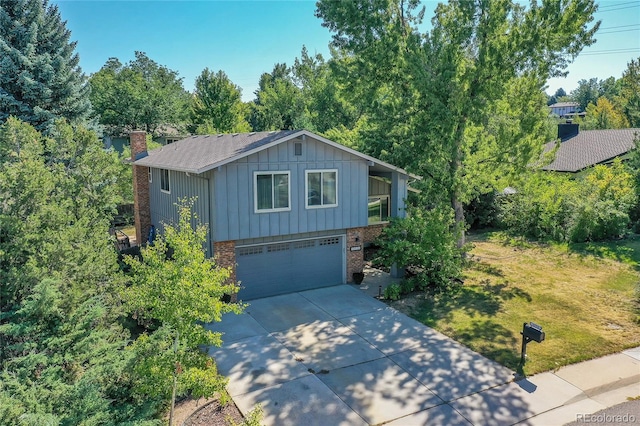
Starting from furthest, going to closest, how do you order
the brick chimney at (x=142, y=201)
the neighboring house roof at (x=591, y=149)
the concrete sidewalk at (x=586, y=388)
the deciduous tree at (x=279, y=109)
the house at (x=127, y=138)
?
the deciduous tree at (x=279, y=109) < the house at (x=127, y=138) < the neighboring house roof at (x=591, y=149) < the brick chimney at (x=142, y=201) < the concrete sidewalk at (x=586, y=388)

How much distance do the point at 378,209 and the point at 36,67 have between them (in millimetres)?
18490

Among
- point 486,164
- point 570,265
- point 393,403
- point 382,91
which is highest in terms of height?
point 382,91

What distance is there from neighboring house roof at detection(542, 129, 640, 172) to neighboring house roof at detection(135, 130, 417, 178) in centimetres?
1752

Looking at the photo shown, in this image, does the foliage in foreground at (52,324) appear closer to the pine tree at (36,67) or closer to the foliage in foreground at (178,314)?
the foliage in foreground at (178,314)

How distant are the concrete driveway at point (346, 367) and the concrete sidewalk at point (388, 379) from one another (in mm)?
21

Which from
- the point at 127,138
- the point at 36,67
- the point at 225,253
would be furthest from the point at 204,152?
the point at 127,138

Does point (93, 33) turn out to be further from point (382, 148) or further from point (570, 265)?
point (570, 265)

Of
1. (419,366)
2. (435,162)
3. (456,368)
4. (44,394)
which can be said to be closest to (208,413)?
(44,394)

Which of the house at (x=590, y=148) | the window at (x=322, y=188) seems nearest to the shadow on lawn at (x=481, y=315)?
the window at (x=322, y=188)

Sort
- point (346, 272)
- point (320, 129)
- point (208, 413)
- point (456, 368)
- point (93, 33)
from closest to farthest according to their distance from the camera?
point (208, 413)
point (456, 368)
point (346, 272)
point (93, 33)
point (320, 129)

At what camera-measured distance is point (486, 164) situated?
15.8 metres

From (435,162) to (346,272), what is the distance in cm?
515

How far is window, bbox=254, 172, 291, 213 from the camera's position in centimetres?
1302

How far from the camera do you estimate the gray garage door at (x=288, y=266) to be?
1355cm
